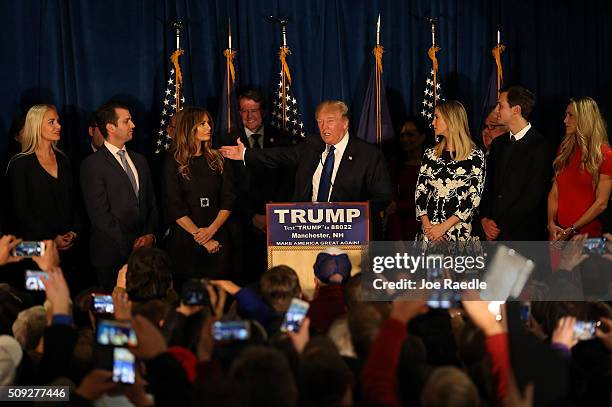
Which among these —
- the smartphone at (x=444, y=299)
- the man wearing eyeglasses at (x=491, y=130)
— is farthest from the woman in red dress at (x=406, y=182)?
the smartphone at (x=444, y=299)

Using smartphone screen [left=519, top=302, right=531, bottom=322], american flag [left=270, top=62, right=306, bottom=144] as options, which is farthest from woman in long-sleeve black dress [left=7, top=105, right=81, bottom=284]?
smartphone screen [left=519, top=302, right=531, bottom=322]

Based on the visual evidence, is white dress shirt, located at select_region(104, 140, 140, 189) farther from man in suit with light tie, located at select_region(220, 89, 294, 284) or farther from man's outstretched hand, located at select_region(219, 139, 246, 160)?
man in suit with light tie, located at select_region(220, 89, 294, 284)

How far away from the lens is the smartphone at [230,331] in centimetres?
346

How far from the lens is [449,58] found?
7.97 metres

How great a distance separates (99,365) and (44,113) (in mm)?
3143

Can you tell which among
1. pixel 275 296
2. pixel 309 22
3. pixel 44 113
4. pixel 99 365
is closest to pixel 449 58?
pixel 309 22

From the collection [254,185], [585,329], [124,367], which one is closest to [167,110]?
[254,185]

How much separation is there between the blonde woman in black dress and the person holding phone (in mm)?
2253

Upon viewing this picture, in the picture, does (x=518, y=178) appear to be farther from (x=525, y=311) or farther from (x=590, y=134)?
(x=525, y=311)

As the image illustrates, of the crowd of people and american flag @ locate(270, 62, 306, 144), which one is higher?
american flag @ locate(270, 62, 306, 144)

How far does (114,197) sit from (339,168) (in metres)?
1.42

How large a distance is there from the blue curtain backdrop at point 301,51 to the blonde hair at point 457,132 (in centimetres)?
163

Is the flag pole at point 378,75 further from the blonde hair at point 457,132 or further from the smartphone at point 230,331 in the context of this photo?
the smartphone at point 230,331

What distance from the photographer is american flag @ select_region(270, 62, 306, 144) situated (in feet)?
24.9
